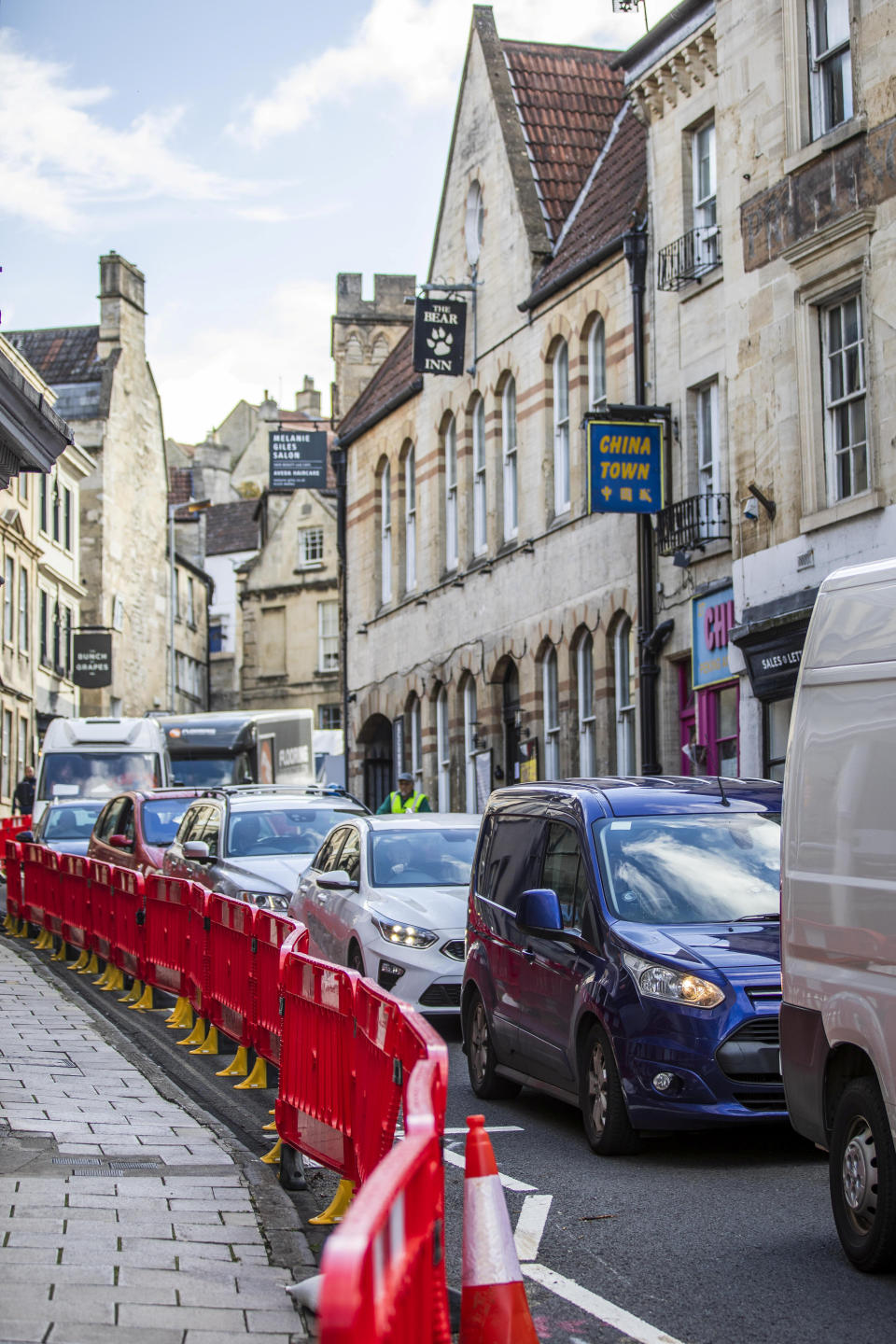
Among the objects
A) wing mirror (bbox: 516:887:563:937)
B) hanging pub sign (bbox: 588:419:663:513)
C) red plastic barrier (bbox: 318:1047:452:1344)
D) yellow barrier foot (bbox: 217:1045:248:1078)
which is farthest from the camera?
hanging pub sign (bbox: 588:419:663:513)

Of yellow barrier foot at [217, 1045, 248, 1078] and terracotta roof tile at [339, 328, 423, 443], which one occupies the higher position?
terracotta roof tile at [339, 328, 423, 443]

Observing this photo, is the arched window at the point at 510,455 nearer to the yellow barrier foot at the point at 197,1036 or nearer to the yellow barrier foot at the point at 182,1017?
the yellow barrier foot at the point at 182,1017

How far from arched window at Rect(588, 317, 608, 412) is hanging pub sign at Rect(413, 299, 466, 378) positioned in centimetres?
569

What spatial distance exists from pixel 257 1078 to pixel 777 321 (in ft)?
44.3

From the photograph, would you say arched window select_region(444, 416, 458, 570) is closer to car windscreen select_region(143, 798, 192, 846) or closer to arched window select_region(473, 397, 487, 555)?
arched window select_region(473, 397, 487, 555)

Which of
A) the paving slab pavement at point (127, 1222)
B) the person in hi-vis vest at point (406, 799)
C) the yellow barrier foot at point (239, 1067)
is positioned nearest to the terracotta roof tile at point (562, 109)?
the person in hi-vis vest at point (406, 799)

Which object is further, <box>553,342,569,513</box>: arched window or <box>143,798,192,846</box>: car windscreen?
<box>553,342,569,513</box>: arched window

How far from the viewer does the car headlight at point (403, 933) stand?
14.1 metres

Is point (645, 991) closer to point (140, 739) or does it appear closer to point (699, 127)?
point (699, 127)

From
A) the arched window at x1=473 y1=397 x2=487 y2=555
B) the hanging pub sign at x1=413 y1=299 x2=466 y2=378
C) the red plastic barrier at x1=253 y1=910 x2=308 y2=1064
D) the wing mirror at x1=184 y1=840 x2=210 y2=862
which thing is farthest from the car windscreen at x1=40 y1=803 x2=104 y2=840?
the red plastic barrier at x1=253 y1=910 x2=308 y2=1064

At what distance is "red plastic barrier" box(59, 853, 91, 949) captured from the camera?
19.7m

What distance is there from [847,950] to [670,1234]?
4.79ft

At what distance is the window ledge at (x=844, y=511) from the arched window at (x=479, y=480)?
14.7m

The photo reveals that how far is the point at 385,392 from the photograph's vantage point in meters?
42.3
